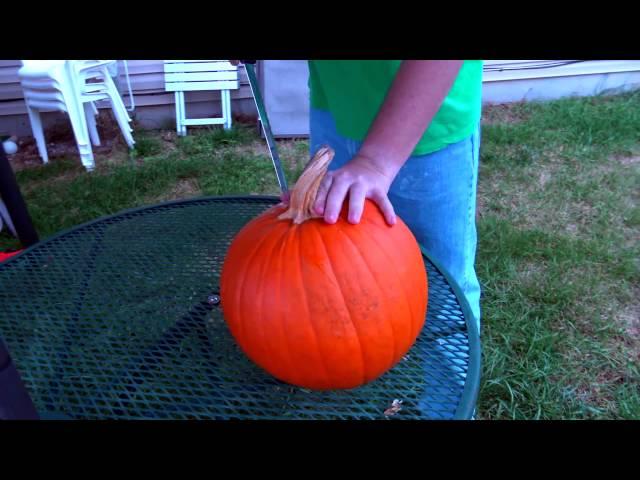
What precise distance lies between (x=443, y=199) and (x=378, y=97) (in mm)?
294

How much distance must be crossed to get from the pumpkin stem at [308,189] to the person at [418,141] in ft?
0.18

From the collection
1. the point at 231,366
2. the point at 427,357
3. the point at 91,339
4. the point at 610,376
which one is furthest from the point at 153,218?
the point at 610,376

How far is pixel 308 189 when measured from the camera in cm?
84

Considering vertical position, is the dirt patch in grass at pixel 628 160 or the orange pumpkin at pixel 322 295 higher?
the orange pumpkin at pixel 322 295

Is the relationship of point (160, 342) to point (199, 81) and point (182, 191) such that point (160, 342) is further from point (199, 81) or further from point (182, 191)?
point (199, 81)

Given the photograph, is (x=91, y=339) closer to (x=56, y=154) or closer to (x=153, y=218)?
(x=153, y=218)

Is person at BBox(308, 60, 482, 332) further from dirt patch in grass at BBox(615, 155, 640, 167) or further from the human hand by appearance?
dirt patch in grass at BBox(615, 155, 640, 167)

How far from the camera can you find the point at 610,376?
174 cm

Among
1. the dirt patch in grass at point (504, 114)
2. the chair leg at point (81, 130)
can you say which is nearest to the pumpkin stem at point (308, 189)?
the chair leg at point (81, 130)

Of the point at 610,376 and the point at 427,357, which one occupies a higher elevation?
the point at 427,357

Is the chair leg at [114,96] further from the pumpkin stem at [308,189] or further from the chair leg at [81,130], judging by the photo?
the pumpkin stem at [308,189]

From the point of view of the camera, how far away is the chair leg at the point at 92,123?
3.63 metres

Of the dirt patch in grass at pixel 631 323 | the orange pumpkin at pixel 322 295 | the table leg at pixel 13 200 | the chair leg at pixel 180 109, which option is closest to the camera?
the orange pumpkin at pixel 322 295

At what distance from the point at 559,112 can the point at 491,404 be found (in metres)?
3.03
